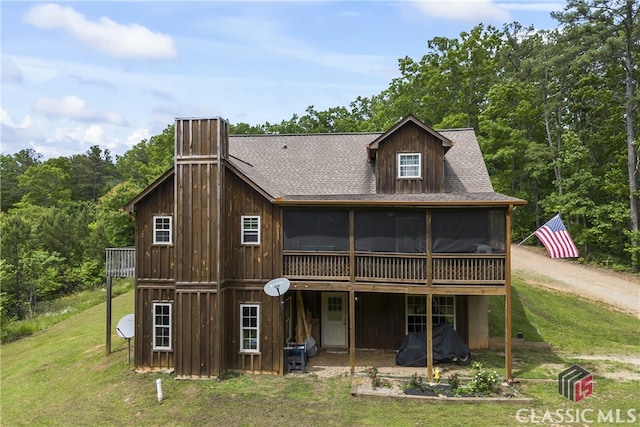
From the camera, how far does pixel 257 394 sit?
39.6 feet

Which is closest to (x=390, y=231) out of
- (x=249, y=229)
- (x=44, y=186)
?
(x=249, y=229)

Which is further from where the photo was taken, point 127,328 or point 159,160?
point 159,160

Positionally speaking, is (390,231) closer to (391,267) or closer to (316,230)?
(391,267)

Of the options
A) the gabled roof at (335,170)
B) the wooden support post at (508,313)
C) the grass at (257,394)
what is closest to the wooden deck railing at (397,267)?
the wooden support post at (508,313)

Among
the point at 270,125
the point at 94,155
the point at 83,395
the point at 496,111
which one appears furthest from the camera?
the point at 94,155

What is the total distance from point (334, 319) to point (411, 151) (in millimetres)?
7032

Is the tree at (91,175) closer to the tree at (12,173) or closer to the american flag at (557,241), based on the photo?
the tree at (12,173)

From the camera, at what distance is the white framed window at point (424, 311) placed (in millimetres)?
15508

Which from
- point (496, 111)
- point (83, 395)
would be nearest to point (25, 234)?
point (83, 395)

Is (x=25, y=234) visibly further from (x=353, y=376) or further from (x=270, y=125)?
(x=353, y=376)

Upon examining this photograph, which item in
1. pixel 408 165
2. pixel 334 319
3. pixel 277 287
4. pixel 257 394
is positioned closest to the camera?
pixel 257 394

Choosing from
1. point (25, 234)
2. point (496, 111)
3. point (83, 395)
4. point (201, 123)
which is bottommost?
point (83, 395)

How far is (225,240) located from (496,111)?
29.2m

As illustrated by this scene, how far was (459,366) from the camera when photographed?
549 inches
